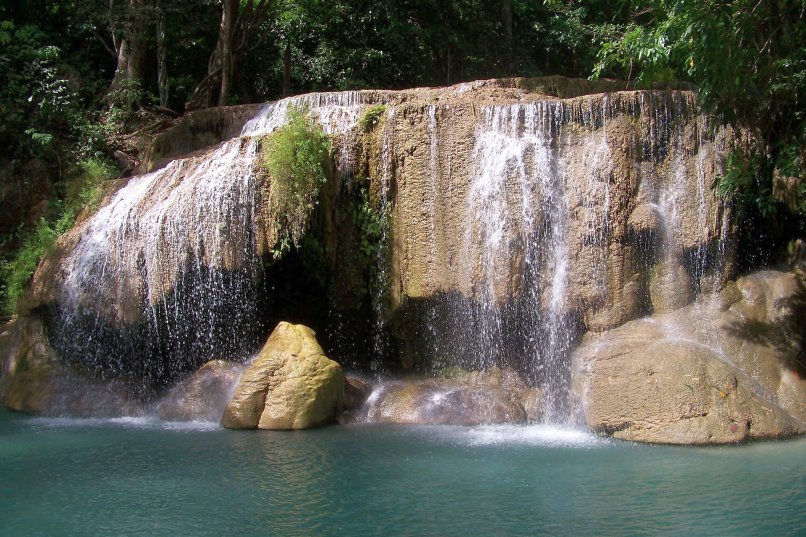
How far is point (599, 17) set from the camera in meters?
23.0

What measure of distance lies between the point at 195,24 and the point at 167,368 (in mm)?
10579

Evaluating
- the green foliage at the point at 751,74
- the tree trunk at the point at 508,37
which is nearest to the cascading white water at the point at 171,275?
the green foliage at the point at 751,74

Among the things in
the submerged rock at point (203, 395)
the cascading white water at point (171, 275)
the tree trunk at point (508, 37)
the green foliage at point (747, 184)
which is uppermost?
the tree trunk at point (508, 37)

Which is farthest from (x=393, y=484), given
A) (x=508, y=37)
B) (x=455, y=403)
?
(x=508, y=37)

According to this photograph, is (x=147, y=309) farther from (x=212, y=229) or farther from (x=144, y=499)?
(x=144, y=499)

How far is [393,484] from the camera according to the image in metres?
7.82

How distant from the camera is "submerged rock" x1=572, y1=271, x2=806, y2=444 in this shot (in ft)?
30.3

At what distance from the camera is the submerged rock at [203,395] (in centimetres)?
1109

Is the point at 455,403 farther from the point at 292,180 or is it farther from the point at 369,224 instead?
the point at 292,180

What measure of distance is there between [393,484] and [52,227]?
11.7 meters

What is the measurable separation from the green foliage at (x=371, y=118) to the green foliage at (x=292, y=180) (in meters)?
0.98

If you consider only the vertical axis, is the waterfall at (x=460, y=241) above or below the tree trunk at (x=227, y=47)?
below

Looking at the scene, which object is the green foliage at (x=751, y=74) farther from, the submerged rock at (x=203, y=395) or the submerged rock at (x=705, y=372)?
the submerged rock at (x=203, y=395)

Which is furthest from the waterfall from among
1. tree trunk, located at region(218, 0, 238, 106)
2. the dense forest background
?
tree trunk, located at region(218, 0, 238, 106)
